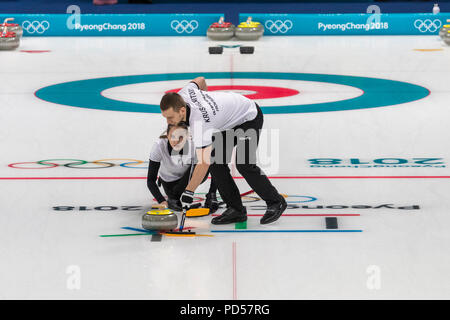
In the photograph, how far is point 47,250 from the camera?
664 cm

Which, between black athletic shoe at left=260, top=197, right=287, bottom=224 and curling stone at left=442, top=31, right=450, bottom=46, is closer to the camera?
black athletic shoe at left=260, top=197, right=287, bottom=224

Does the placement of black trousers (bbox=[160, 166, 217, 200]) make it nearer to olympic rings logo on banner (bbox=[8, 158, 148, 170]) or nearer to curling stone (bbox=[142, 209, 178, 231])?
curling stone (bbox=[142, 209, 178, 231])

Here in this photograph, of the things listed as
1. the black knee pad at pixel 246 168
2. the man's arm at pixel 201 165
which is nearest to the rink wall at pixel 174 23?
the black knee pad at pixel 246 168

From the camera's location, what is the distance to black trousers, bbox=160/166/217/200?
7.75 meters

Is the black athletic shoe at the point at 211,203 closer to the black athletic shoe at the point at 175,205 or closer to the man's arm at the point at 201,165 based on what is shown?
the black athletic shoe at the point at 175,205

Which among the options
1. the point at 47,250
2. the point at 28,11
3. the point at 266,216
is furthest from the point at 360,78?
the point at 28,11

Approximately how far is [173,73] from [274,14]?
7426 millimetres

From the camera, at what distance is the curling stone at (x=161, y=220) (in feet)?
22.5

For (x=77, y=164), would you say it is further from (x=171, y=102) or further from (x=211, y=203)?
(x=171, y=102)

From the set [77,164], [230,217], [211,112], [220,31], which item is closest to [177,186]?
[230,217]

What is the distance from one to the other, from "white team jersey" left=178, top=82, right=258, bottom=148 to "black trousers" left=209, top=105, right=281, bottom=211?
80 millimetres

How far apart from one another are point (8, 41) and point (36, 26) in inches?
131

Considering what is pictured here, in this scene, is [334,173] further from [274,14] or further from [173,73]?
[274,14]

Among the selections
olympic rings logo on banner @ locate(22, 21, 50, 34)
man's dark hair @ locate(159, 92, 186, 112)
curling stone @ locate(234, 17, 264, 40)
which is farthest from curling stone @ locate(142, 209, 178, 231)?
olympic rings logo on banner @ locate(22, 21, 50, 34)
